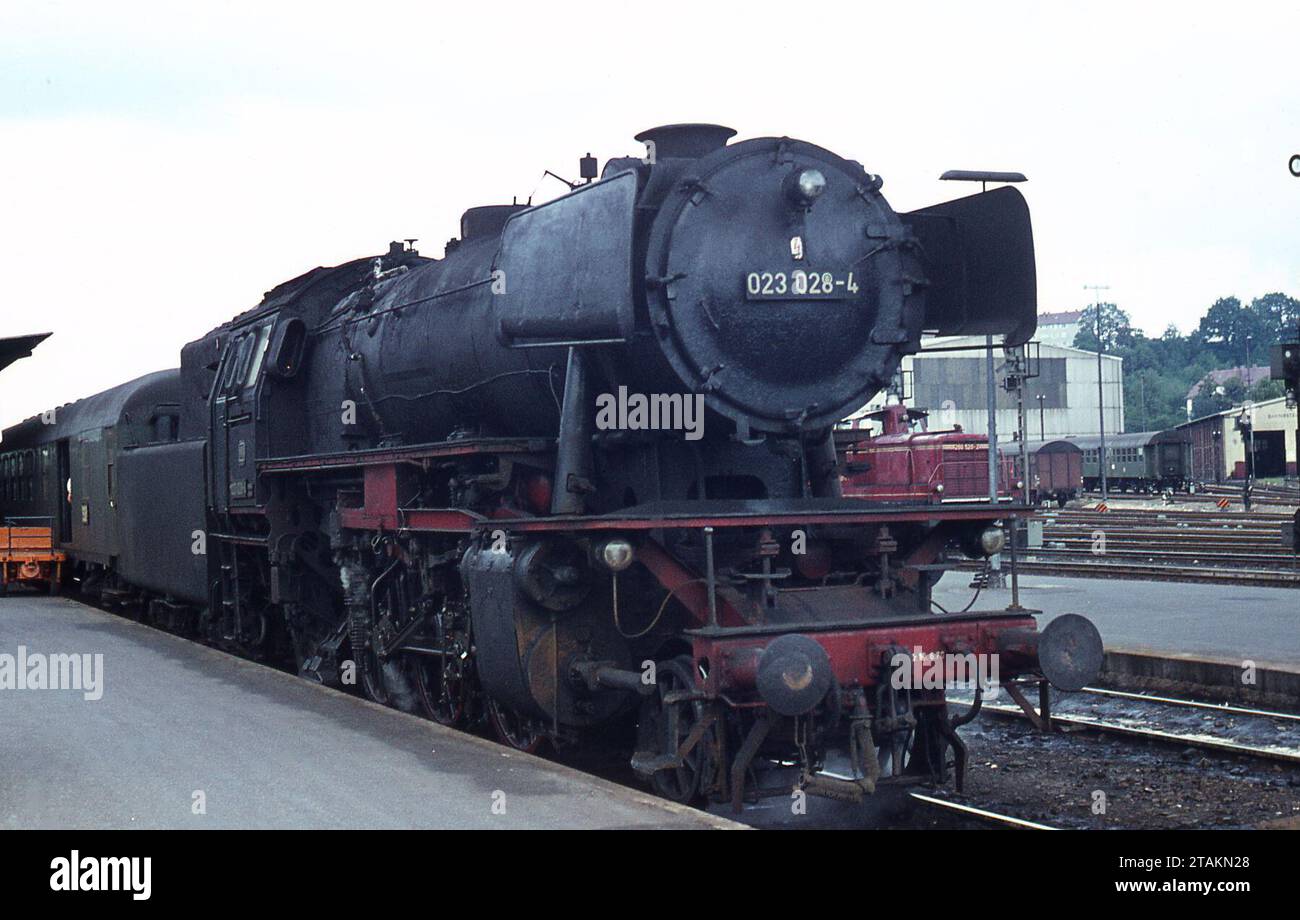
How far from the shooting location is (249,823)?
614 centimetres

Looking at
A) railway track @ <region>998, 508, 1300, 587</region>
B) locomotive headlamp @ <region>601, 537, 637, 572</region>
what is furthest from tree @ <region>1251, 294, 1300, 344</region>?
locomotive headlamp @ <region>601, 537, 637, 572</region>

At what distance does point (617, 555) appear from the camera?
6914mm

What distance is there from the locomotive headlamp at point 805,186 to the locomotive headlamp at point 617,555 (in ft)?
6.72

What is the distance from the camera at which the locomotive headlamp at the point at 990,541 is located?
7926 millimetres

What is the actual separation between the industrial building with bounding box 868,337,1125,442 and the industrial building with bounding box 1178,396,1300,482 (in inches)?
277

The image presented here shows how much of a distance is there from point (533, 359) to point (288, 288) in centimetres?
515

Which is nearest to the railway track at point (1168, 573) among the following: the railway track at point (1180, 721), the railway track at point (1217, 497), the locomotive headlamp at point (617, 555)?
the railway track at point (1180, 721)

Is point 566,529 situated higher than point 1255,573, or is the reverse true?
point 566,529

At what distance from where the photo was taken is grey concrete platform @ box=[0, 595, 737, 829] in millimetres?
6262

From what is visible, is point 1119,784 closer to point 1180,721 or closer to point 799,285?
point 1180,721

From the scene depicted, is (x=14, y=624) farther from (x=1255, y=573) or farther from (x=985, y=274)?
(x=1255, y=573)

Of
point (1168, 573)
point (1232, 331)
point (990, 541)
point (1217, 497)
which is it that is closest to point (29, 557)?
point (1168, 573)

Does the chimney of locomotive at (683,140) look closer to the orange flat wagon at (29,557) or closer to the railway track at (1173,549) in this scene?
the railway track at (1173,549)
